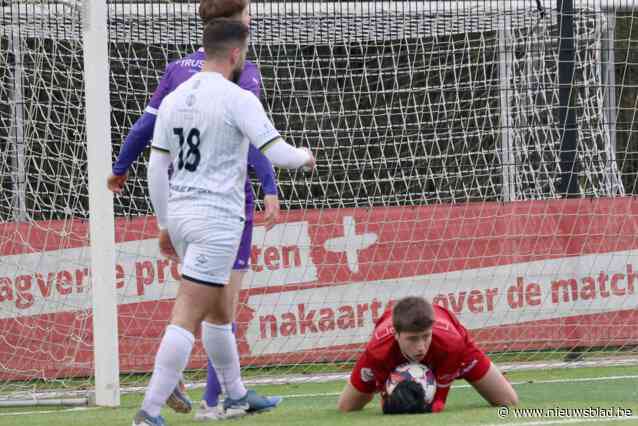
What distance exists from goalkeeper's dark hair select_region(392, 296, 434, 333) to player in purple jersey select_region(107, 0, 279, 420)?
2.40ft

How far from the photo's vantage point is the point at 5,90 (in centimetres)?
822

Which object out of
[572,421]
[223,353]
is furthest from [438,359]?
[223,353]

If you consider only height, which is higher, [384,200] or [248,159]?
[248,159]

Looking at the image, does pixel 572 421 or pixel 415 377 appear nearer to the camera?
pixel 572 421

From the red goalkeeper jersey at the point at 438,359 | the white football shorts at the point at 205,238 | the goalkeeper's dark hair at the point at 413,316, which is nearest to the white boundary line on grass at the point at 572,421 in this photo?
the goalkeeper's dark hair at the point at 413,316

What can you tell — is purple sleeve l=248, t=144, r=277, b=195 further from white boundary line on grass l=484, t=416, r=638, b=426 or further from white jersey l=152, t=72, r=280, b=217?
white boundary line on grass l=484, t=416, r=638, b=426

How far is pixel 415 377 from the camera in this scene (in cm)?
558

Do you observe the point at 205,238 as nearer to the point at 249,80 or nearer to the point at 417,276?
the point at 249,80

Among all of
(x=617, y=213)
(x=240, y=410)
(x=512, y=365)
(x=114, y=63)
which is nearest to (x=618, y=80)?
(x=617, y=213)

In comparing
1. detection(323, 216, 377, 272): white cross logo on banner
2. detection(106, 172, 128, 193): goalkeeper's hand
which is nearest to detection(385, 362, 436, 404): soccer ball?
detection(106, 172, 128, 193): goalkeeper's hand

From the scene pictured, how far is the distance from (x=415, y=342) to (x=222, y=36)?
1644mm

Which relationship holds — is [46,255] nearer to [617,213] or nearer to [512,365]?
[512,365]

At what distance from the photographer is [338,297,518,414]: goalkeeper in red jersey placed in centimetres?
540

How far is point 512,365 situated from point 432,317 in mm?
3844
